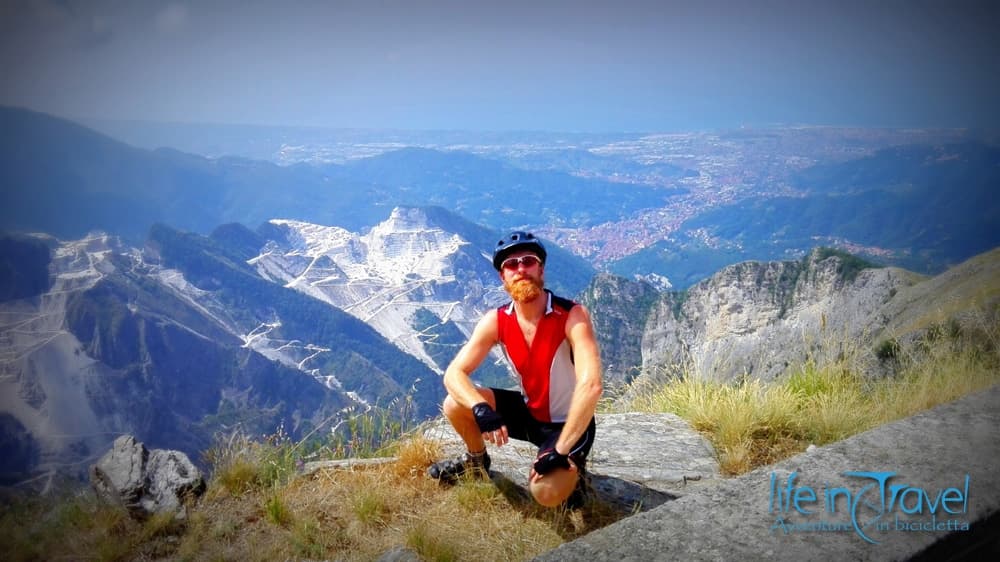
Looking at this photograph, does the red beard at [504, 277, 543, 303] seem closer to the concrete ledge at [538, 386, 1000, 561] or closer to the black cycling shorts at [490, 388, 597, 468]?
the black cycling shorts at [490, 388, 597, 468]

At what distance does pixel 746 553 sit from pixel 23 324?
193m

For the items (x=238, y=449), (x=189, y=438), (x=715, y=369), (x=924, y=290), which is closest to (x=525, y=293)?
(x=238, y=449)

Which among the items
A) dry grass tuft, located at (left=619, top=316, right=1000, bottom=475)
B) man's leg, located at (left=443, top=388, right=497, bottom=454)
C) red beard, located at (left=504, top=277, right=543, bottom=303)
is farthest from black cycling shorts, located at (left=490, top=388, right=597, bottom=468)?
dry grass tuft, located at (left=619, top=316, right=1000, bottom=475)

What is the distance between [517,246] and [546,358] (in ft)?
3.19

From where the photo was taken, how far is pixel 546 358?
4414 mm

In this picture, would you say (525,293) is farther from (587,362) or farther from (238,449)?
(238,449)

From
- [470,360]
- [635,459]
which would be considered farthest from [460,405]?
[635,459]

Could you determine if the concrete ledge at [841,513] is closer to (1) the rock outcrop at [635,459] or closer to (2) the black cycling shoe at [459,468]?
(1) the rock outcrop at [635,459]

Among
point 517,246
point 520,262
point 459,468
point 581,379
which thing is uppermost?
point 517,246

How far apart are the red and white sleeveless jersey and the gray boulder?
10.4 ft

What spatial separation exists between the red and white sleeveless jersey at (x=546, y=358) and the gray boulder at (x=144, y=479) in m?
3.18

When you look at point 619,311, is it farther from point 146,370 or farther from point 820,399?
point 146,370

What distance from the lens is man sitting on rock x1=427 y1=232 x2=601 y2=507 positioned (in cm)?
415

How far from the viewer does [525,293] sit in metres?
4.38
